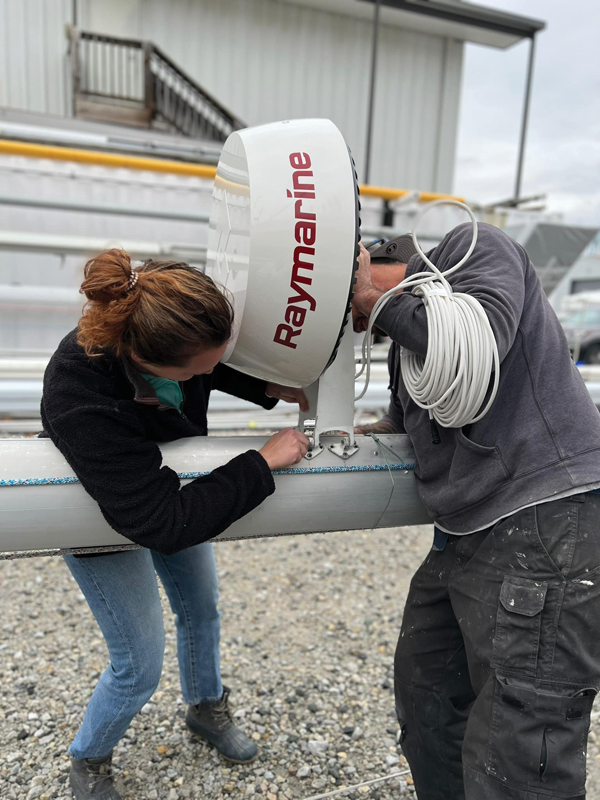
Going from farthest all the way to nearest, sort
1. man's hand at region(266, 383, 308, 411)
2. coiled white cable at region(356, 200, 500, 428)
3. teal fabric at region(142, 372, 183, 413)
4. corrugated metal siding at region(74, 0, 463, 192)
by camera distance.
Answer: corrugated metal siding at region(74, 0, 463, 192) < man's hand at region(266, 383, 308, 411) < teal fabric at region(142, 372, 183, 413) < coiled white cable at region(356, 200, 500, 428)

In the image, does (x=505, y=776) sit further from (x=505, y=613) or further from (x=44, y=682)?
(x=44, y=682)

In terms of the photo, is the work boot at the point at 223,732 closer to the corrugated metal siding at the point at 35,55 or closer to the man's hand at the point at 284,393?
the man's hand at the point at 284,393

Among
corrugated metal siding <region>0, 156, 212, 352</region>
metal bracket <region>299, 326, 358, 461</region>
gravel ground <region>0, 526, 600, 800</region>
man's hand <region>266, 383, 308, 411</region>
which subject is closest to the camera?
metal bracket <region>299, 326, 358, 461</region>

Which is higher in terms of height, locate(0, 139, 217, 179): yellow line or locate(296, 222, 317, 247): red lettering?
locate(0, 139, 217, 179): yellow line

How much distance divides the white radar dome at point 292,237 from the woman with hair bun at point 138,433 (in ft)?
0.28

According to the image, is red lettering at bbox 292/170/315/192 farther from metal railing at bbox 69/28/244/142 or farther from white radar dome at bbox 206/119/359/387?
metal railing at bbox 69/28/244/142

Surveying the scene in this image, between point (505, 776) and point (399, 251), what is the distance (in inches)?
46.9

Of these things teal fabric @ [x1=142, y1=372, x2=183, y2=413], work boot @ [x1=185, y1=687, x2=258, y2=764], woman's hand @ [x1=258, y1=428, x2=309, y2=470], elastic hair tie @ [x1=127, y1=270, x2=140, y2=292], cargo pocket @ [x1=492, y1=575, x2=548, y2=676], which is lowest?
work boot @ [x1=185, y1=687, x2=258, y2=764]

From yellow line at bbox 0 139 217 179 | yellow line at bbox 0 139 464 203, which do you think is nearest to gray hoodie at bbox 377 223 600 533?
yellow line at bbox 0 139 464 203

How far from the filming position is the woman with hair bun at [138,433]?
120 cm

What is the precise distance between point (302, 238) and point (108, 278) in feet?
1.30

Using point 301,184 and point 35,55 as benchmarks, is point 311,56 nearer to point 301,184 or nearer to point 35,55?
point 35,55

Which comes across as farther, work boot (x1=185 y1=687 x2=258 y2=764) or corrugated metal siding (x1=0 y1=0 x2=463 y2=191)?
corrugated metal siding (x1=0 y1=0 x2=463 y2=191)

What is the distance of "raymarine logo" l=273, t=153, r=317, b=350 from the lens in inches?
46.6
